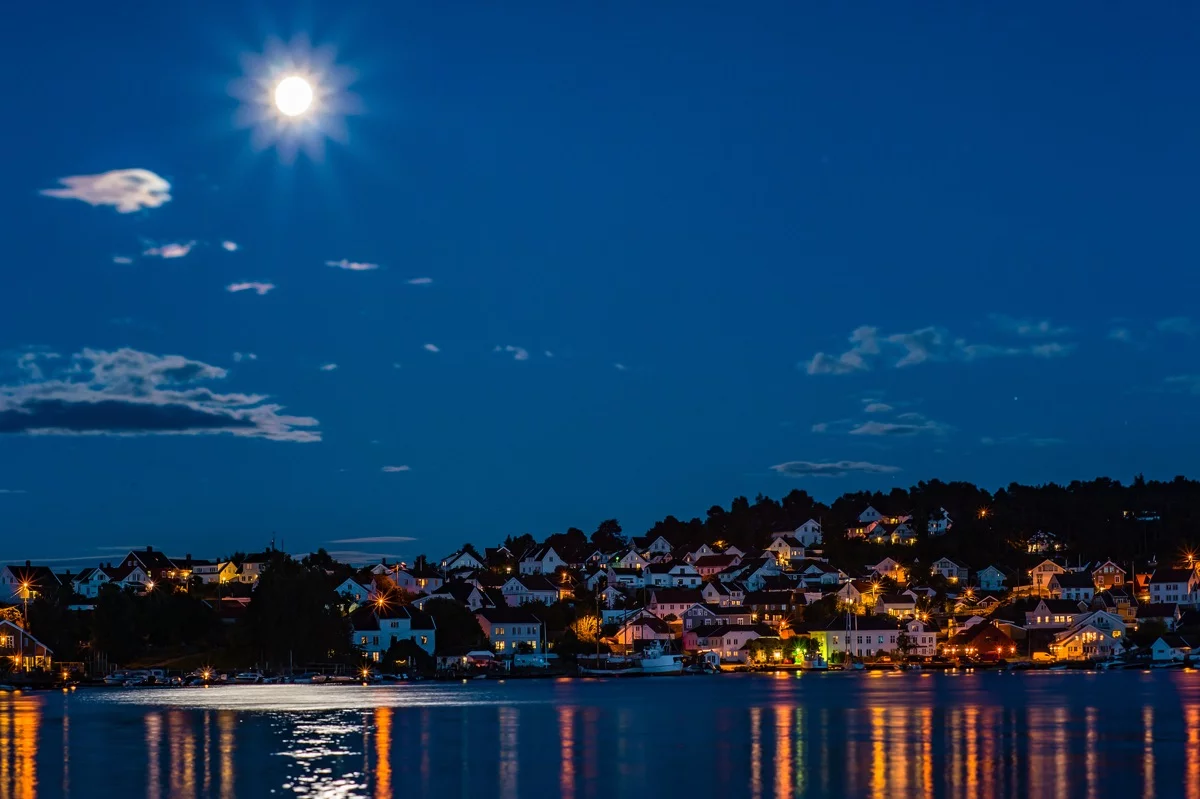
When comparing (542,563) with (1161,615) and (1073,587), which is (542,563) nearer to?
(1073,587)

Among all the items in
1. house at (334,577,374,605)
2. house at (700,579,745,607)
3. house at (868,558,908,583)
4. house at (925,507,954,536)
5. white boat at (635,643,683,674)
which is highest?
house at (925,507,954,536)

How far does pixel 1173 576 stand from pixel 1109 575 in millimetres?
8857

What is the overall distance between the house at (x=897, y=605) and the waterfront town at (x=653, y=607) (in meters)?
0.17

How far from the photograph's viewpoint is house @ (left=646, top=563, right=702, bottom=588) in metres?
125

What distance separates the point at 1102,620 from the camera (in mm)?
102375

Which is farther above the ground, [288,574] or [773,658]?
[288,574]

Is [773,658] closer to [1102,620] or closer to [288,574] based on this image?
[1102,620]

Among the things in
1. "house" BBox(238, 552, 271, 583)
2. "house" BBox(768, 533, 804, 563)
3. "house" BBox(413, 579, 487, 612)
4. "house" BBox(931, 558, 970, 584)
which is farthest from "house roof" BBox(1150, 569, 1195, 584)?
"house" BBox(238, 552, 271, 583)

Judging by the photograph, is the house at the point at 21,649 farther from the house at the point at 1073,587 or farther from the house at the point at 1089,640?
the house at the point at 1073,587

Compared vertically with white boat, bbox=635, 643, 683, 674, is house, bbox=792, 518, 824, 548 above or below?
above

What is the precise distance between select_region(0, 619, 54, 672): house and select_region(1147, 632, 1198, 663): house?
73167 mm

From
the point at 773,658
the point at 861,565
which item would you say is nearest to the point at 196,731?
the point at 773,658

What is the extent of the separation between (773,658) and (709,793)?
227 ft

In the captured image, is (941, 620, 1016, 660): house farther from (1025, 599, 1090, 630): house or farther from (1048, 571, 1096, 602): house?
(1048, 571, 1096, 602): house
